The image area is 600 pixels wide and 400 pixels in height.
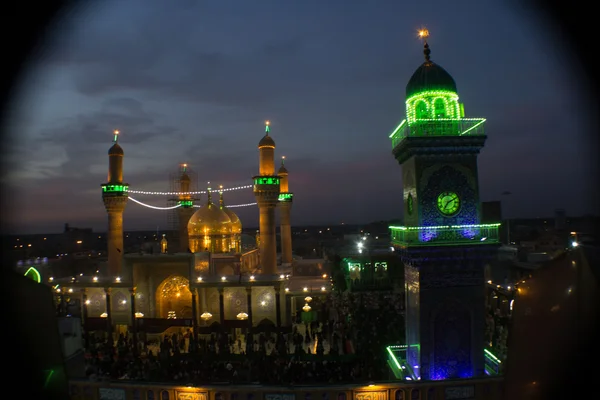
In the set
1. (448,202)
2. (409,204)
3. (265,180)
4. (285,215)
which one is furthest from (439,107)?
(285,215)

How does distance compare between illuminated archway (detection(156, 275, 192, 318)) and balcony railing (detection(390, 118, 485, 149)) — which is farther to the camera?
illuminated archway (detection(156, 275, 192, 318))

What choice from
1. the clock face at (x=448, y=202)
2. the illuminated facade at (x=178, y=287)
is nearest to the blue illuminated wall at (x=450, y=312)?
the clock face at (x=448, y=202)

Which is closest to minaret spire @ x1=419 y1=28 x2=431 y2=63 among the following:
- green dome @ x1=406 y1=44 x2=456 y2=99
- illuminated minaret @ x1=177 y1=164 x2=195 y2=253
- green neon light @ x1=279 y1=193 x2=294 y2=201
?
green dome @ x1=406 y1=44 x2=456 y2=99

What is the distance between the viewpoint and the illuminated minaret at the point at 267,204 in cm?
2203

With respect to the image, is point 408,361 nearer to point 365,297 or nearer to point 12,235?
point 12,235

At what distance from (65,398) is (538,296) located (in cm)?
332

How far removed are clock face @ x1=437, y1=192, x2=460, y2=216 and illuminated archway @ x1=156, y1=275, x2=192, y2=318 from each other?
15.2m

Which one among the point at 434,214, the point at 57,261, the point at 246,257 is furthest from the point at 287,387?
the point at 57,261

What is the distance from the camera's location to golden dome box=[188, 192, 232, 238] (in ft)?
86.8

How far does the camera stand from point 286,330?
19.4 meters

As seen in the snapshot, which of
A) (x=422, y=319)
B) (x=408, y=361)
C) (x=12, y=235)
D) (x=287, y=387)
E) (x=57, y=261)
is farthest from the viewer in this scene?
(x=57, y=261)

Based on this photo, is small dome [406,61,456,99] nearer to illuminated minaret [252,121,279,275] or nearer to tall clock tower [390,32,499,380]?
tall clock tower [390,32,499,380]

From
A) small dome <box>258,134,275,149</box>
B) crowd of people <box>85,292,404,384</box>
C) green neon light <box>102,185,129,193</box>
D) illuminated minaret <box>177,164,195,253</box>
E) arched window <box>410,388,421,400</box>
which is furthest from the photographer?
illuminated minaret <box>177,164,195,253</box>

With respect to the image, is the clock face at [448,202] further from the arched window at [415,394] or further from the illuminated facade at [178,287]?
the illuminated facade at [178,287]
